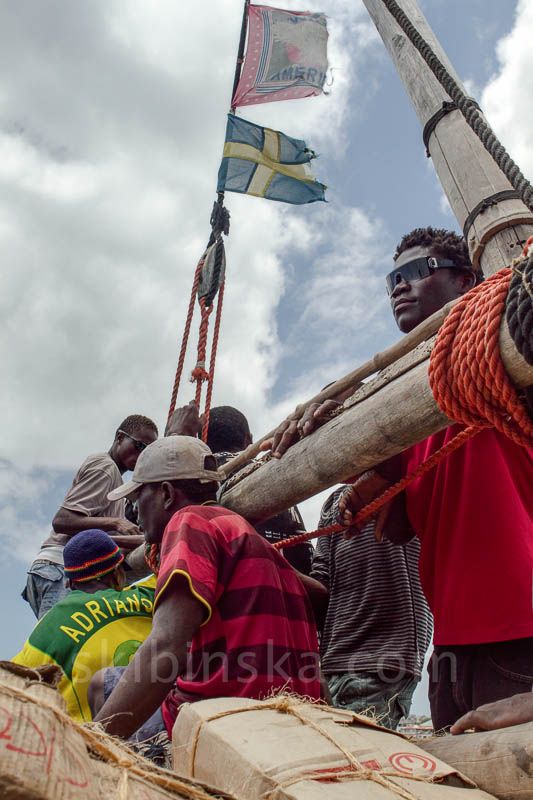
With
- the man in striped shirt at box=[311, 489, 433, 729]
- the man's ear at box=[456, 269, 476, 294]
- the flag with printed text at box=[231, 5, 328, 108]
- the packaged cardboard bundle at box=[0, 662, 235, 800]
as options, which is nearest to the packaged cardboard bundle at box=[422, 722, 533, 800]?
the packaged cardboard bundle at box=[0, 662, 235, 800]

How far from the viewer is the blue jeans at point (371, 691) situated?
2.80 meters

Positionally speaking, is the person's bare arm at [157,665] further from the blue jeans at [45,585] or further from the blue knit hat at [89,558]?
the blue jeans at [45,585]

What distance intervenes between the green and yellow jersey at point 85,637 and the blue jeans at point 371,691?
0.89 metres

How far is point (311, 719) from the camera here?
1.34 meters

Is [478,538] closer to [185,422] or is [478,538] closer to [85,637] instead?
[85,637]

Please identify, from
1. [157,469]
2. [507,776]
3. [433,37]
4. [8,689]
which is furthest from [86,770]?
[433,37]

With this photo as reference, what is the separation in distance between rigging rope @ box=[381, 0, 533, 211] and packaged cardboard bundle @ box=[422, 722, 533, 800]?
1.44m

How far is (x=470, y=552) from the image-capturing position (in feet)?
7.06

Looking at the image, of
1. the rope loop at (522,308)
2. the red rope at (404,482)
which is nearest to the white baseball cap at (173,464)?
the red rope at (404,482)

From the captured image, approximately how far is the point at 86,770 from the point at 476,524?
1627 millimetres

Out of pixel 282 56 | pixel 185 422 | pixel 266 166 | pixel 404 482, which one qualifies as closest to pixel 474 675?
pixel 404 482

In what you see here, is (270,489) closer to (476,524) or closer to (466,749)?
(476,524)

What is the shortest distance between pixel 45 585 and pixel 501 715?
3.37m

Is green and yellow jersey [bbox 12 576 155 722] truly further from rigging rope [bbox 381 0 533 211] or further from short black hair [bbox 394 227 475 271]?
rigging rope [bbox 381 0 533 211]
